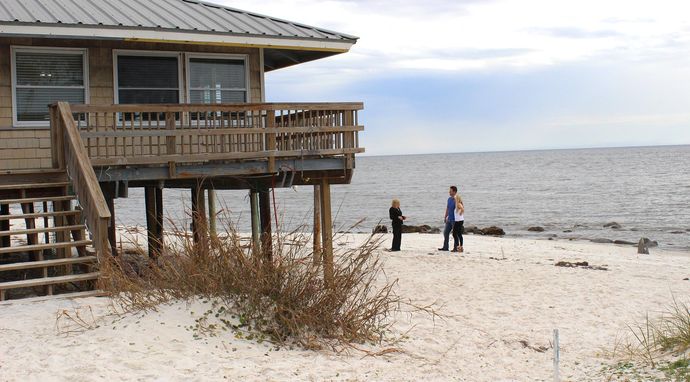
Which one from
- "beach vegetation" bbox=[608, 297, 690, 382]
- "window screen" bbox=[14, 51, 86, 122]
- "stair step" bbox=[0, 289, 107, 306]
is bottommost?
"beach vegetation" bbox=[608, 297, 690, 382]

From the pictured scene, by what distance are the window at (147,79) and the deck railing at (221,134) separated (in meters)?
0.47

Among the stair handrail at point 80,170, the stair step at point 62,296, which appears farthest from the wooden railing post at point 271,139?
the stair step at point 62,296

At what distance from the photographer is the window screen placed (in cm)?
1434

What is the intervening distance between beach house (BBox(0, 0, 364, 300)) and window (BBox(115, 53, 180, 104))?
0.02 metres

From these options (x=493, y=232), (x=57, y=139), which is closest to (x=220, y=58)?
(x=57, y=139)

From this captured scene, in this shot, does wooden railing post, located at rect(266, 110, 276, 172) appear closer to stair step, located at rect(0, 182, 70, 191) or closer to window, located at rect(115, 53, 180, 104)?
window, located at rect(115, 53, 180, 104)

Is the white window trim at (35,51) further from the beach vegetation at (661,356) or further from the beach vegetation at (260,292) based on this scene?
the beach vegetation at (661,356)

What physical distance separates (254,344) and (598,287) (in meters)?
9.15

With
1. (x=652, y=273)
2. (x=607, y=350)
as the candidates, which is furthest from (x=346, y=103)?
(x=652, y=273)

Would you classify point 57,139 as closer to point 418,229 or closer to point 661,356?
point 661,356

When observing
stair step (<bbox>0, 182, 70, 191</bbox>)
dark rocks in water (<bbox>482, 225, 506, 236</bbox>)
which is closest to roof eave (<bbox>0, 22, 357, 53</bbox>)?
stair step (<bbox>0, 182, 70, 191</bbox>)

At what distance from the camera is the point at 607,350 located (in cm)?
1090

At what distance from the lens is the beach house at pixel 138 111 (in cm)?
1245

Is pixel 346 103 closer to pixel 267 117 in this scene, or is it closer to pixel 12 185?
pixel 267 117
